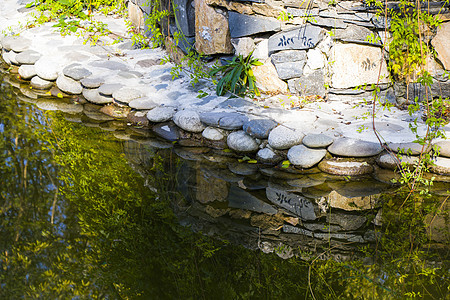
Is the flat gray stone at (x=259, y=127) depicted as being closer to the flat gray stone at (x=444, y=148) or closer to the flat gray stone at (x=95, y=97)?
the flat gray stone at (x=444, y=148)

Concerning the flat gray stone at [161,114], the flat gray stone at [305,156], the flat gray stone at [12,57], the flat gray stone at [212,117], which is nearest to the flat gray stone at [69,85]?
the flat gray stone at [12,57]

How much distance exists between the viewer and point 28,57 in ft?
18.5

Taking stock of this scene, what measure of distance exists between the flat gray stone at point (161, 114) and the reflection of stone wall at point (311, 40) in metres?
0.87

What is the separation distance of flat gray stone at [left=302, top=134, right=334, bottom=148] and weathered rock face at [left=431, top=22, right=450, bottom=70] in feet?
4.31

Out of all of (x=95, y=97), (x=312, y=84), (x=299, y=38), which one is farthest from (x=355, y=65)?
(x=95, y=97)

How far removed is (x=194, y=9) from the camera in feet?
16.4

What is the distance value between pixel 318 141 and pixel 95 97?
7.79 feet

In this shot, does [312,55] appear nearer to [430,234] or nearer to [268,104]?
[268,104]

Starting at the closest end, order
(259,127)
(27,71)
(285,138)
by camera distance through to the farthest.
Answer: (285,138) → (259,127) → (27,71)

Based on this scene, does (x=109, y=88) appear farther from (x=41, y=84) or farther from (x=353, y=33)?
(x=353, y=33)

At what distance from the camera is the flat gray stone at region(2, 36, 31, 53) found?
583 cm

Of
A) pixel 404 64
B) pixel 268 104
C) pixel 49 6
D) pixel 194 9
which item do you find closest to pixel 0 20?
pixel 49 6

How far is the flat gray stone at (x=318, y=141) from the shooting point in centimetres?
371

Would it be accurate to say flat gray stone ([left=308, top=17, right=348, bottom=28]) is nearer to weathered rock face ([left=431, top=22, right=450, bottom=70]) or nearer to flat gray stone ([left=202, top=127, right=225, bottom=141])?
weathered rock face ([left=431, top=22, right=450, bottom=70])
